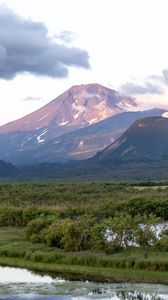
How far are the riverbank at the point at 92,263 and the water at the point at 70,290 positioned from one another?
3.09 m

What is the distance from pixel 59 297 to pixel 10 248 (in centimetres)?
2913

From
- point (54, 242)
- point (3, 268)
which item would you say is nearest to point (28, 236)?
point (54, 242)

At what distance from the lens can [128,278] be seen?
7156 centimetres

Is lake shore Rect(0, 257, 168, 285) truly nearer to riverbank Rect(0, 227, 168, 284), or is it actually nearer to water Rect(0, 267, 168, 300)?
riverbank Rect(0, 227, 168, 284)

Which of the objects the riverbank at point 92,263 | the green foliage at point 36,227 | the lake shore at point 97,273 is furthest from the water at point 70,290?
the green foliage at point 36,227

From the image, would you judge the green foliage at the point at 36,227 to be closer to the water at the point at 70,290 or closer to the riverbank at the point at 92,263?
the riverbank at the point at 92,263

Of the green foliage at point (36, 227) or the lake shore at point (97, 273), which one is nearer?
the lake shore at point (97, 273)

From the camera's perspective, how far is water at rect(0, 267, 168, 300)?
62250 mm

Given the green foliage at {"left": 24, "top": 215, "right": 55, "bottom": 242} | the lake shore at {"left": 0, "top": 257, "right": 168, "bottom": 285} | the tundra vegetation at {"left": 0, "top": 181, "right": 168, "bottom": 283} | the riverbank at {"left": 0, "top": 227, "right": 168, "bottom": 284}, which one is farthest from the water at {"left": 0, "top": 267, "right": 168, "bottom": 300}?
the green foliage at {"left": 24, "top": 215, "right": 55, "bottom": 242}

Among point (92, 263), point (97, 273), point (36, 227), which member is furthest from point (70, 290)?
point (36, 227)

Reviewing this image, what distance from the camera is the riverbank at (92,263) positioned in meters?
72.4

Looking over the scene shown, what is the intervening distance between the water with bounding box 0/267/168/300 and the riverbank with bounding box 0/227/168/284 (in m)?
3.09

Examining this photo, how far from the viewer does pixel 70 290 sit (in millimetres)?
66062

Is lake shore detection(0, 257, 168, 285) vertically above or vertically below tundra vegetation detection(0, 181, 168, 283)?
below
